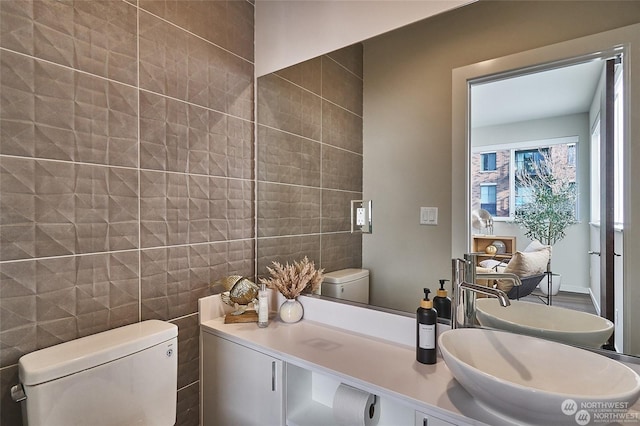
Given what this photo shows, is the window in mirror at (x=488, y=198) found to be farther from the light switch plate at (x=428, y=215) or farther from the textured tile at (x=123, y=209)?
the textured tile at (x=123, y=209)

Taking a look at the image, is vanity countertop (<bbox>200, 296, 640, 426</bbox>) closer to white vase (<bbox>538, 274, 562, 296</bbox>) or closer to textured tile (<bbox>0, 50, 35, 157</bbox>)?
white vase (<bbox>538, 274, 562, 296</bbox>)

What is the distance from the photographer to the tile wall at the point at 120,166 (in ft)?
3.46

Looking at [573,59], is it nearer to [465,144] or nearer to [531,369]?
[465,144]

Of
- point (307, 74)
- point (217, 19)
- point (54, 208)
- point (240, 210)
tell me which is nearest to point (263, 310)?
point (240, 210)

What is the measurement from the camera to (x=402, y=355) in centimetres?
121

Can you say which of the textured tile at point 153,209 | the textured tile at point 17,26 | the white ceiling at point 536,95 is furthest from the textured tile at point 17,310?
the white ceiling at point 536,95

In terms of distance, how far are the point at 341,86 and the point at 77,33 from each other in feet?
3.56

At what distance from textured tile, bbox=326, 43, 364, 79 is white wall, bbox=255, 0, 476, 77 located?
0.04 metres

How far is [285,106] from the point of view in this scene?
A: 184 cm

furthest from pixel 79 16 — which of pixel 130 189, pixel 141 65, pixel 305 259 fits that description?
pixel 305 259

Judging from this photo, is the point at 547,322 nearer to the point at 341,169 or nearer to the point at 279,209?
the point at 341,169

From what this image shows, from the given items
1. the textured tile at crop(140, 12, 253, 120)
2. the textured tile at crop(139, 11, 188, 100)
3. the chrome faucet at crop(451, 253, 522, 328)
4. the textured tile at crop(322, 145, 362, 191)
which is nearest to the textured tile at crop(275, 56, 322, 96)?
the textured tile at crop(140, 12, 253, 120)

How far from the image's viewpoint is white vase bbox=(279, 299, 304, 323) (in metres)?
1.57

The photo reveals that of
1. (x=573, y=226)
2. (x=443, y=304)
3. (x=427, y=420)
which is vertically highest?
(x=573, y=226)
